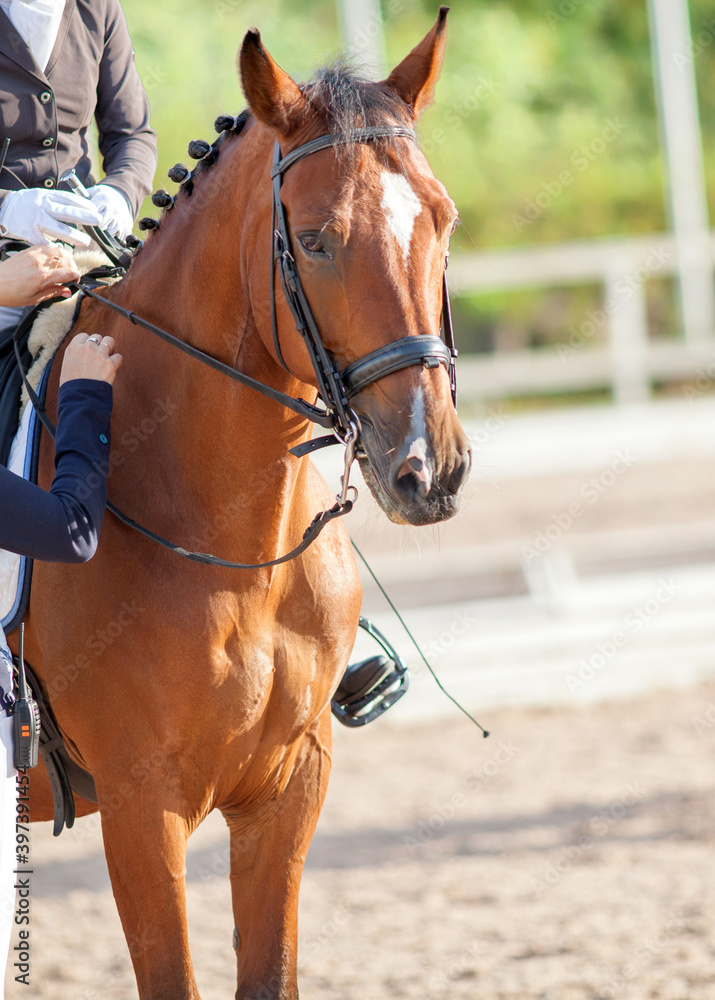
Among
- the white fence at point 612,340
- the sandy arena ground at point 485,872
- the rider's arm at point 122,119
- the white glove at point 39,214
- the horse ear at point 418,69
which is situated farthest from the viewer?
the white fence at point 612,340

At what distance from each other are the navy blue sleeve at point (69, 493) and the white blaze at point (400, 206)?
719 millimetres

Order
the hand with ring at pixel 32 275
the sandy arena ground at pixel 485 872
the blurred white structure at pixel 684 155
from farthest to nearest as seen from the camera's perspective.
→ the blurred white structure at pixel 684 155, the sandy arena ground at pixel 485 872, the hand with ring at pixel 32 275

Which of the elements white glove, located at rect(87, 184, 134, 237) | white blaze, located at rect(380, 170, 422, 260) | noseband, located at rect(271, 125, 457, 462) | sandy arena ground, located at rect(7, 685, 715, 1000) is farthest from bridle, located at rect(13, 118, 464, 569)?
sandy arena ground, located at rect(7, 685, 715, 1000)

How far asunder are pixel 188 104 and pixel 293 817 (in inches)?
523

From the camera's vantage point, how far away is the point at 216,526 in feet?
7.85

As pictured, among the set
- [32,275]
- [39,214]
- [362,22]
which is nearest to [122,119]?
[39,214]

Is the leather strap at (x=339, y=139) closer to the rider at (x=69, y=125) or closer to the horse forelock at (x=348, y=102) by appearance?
the horse forelock at (x=348, y=102)

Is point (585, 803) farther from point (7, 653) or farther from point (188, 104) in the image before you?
point (188, 104)

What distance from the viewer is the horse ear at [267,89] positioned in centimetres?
205

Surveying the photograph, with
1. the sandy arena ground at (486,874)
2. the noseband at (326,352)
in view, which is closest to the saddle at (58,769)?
the noseband at (326,352)

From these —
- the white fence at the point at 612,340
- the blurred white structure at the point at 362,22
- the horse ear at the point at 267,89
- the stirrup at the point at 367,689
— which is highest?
the blurred white structure at the point at 362,22

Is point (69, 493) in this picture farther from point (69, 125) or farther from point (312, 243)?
point (69, 125)

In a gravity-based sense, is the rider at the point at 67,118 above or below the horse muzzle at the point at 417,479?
above

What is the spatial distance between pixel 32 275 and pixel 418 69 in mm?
936
